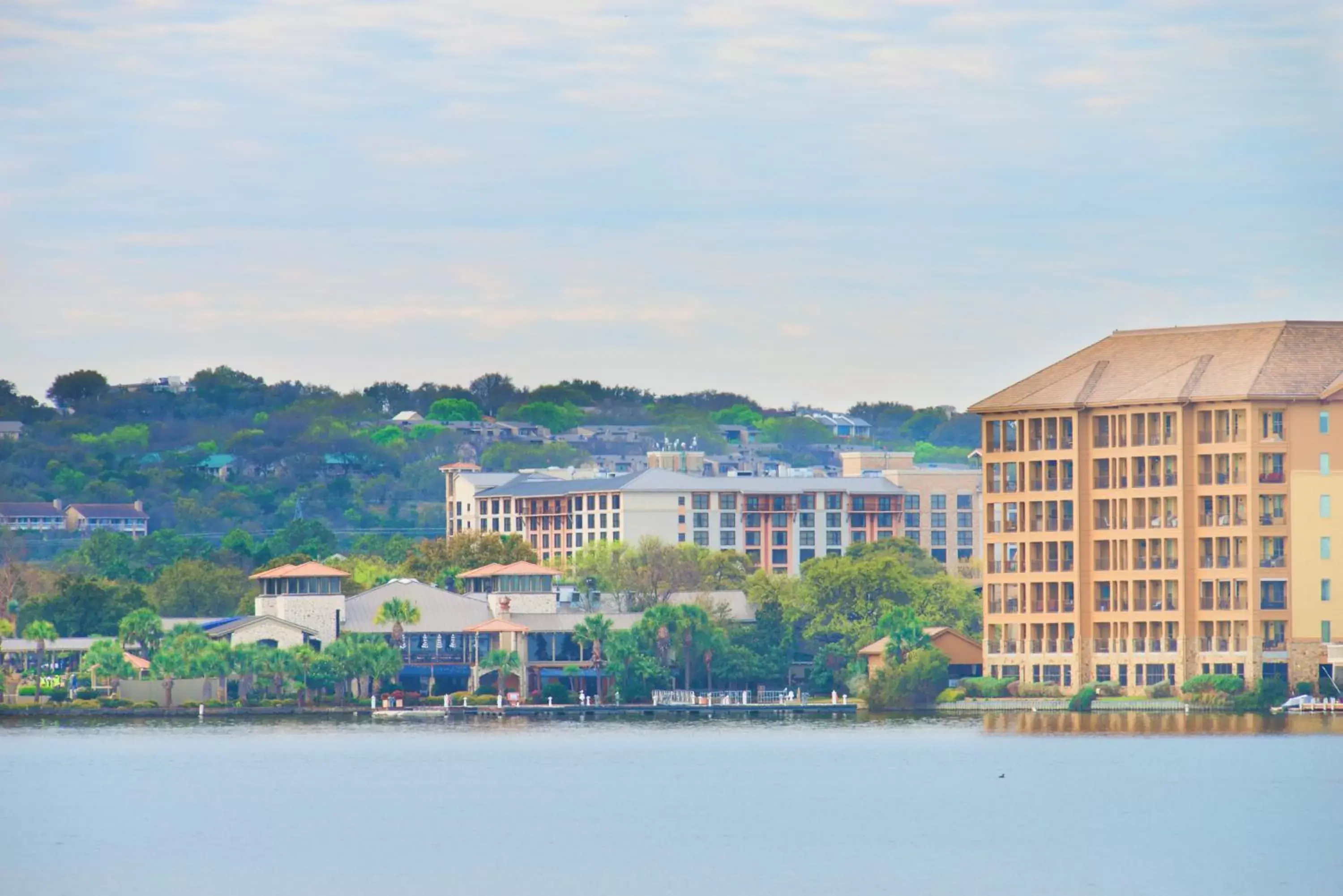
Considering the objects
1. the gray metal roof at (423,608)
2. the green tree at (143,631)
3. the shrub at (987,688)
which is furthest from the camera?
the gray metal roof at (423,608)

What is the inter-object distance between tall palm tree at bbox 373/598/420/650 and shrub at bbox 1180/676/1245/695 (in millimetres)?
49004

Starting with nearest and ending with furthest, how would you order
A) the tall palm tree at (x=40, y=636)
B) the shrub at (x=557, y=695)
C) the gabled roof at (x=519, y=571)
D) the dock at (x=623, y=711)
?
the dock at (x=623, y=711) → the shrub at (x=557, y=695) → the tall palm tree at (x=40, y=636) → the gabled roof at (x=519, y=571)

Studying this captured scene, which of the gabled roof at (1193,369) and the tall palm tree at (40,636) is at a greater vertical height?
the gabled roof at (1193,369)

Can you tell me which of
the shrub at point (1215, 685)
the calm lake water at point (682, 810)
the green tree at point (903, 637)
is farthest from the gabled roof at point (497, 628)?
the shrub at point (1215, 685)

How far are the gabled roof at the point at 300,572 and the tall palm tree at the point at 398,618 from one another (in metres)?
3.50

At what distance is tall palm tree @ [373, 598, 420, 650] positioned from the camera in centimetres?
18638

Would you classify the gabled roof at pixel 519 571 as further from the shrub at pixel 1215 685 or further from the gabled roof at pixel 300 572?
the shrub at pixel 1215 685

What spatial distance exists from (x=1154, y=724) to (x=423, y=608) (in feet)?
176

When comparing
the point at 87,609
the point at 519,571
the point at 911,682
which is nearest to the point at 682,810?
the point at 911,682

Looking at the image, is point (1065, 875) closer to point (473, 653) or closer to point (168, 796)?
point (168, 796)

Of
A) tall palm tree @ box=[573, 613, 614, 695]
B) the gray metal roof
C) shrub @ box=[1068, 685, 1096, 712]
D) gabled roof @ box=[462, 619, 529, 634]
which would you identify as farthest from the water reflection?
the gray metal roof

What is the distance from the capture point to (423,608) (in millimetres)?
191375

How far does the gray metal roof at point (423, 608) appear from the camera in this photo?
188750 millimetres

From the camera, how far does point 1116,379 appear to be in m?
181
